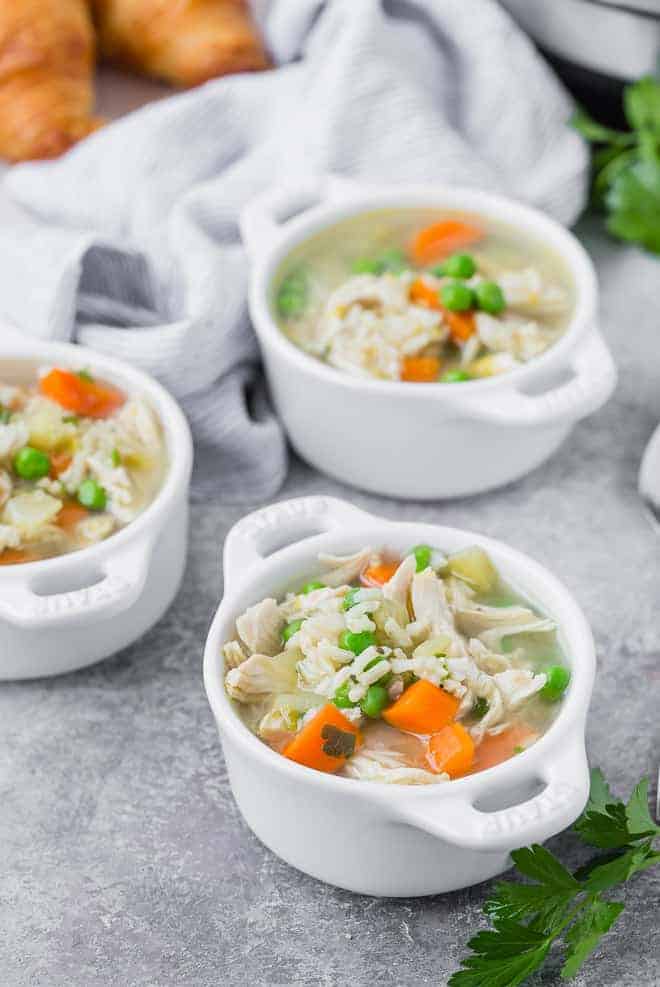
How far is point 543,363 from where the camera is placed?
3.31 metres

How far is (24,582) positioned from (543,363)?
1.25 meters

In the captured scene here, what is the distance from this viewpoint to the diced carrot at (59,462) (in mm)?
3107

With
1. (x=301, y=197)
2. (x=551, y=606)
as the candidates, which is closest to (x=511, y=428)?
(x=551, y=606)

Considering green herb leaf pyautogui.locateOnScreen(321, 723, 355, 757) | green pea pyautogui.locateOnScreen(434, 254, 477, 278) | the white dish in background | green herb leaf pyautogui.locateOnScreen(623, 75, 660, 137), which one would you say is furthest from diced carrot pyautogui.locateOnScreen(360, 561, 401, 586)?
→ green herb leaf pyautogui.locateOnScreen(623, 75, 660, 137)

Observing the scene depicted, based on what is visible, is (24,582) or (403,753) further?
(24,582)

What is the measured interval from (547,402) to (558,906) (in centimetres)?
117

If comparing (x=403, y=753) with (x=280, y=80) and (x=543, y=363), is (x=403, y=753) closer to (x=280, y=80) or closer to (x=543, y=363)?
(x=543, y=363)

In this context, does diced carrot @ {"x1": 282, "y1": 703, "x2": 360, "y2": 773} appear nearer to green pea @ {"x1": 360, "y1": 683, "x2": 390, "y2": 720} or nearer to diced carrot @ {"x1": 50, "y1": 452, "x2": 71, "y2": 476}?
green pea @ {"x1": 360, "y1": 683, "x2": 390, "y2": 720}

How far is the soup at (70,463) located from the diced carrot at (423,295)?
0.71 meters

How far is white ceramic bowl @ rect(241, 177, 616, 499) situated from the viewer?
3240 mm

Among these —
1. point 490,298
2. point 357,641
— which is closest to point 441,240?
point 490,298

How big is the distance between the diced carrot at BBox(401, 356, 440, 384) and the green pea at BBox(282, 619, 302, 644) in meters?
0.84

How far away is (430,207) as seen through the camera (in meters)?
3.80

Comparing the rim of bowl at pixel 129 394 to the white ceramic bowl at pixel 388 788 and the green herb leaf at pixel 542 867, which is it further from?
the green herb leaf at pixel 542 867
